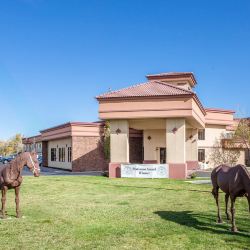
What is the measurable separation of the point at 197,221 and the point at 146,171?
18.5m

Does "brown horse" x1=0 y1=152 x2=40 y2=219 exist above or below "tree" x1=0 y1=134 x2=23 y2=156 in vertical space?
below

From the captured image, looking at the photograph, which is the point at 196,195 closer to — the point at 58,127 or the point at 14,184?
the point at 14,184

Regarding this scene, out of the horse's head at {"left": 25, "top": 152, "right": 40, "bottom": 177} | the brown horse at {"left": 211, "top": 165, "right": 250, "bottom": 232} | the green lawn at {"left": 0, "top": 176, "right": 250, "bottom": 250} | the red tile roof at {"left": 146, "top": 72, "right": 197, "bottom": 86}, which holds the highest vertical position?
the red tile roof at {"left": 146, "top": 72, "right": 197, "bottom": 86}

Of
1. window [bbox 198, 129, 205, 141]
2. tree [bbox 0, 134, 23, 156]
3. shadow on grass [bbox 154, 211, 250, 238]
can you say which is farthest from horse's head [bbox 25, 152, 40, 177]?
tree [bbox 0, 134, 23, 156]

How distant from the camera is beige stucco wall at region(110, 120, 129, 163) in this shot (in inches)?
1244

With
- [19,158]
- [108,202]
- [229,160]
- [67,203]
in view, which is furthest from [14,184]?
[229,160]

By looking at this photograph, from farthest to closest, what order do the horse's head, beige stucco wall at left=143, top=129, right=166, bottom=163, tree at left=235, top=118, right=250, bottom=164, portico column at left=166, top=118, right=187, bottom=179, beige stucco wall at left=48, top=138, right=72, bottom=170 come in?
tree at left=235, top=118, right=250, bottom=164
beige stucco wall at left=48, top=138, right=72, bottom=170
beige stucco wall at left=143, top=129, right=166, bottom=163
portico column at left=166, top=118, right=187, bottom=179
the horse's head

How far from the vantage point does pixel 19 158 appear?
459 inches

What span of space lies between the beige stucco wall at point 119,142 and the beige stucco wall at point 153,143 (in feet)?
35.3

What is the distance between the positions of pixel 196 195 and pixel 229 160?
29127mm

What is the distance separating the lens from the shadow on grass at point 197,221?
10031mm

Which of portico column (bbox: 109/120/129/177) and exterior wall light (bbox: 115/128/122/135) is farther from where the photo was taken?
exterior wall light (bbox: 115/128/122/135)

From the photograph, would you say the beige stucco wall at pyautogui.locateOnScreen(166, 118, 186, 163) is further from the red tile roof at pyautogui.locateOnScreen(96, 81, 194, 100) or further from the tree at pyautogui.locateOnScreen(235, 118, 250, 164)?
the tree at pyautogui.locateOnScreen(235, 118, 250, 164)

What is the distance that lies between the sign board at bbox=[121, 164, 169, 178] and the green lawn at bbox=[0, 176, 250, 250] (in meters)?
12.1
